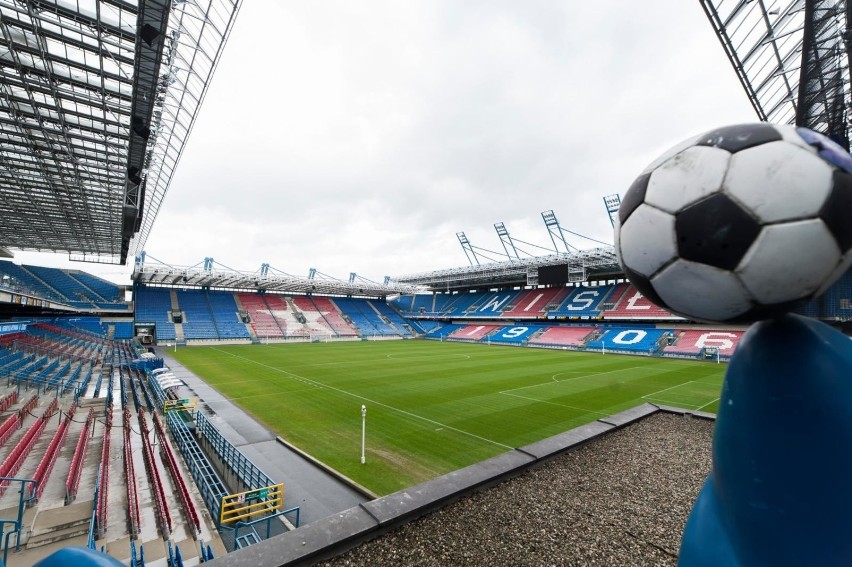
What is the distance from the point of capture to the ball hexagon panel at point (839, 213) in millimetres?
1483

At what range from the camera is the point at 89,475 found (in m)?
8.74

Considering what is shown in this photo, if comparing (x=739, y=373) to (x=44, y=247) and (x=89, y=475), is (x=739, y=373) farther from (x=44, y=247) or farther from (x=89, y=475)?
(x=44, y=247)

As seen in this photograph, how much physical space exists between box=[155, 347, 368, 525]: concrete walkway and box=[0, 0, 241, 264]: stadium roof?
9.99 meters

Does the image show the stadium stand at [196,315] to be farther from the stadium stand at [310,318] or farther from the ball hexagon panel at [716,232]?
the ball hexagon panel at [716,232]

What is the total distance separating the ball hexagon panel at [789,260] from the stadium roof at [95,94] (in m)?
11.3

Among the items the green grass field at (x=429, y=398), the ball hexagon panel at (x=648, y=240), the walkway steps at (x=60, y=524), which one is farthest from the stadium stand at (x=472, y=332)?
the ball hexagon panel at (x=648, y=240)

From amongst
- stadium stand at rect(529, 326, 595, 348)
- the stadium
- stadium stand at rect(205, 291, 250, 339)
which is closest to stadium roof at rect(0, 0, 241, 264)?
the stadium

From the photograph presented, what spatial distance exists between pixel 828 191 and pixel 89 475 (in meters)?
12.7

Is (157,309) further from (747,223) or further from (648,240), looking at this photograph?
(747,223)

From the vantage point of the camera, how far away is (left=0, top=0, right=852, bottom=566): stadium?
449 centimetres

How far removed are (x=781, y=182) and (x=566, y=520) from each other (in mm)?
4376

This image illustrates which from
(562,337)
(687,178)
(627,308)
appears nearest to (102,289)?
(562,337)

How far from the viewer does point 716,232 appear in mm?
1594

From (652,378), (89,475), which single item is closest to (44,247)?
(89,475)
